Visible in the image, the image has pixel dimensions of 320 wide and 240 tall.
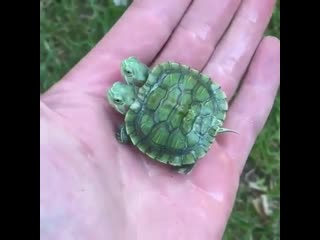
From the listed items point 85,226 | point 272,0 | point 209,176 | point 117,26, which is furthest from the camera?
point 272,0

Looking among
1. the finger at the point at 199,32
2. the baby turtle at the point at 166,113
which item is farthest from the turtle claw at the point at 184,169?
the finger at the point at 199,32

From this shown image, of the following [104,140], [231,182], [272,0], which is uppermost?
[272,0]

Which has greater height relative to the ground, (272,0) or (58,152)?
(272,0)

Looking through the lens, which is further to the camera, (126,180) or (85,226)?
(126,180)

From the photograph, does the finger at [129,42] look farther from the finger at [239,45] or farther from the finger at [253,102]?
the finger at [253,102]

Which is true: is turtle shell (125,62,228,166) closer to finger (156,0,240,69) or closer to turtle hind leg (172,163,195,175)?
turtle hind leg (172,163,195,175)

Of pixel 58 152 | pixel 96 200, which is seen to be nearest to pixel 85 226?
pixel 96 200

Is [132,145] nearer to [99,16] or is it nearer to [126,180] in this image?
[126,180]
